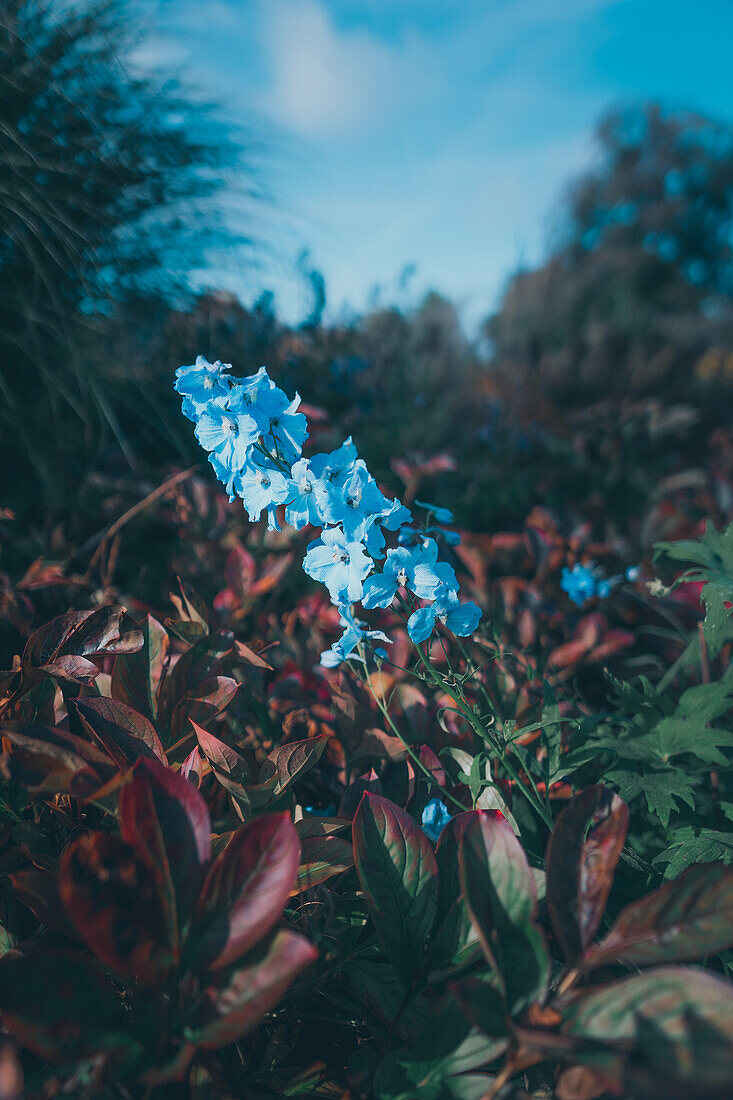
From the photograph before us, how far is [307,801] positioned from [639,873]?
0.57m

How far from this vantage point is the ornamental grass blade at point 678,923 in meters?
0.52

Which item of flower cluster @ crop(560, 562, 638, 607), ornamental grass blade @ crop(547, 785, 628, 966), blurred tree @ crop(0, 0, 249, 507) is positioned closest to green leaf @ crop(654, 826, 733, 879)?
ornamental grass blade @ crop(547, 785, 628, 966)

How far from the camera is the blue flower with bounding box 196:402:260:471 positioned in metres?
0.77

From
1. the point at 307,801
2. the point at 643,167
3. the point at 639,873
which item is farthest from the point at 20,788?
the point at 643,167

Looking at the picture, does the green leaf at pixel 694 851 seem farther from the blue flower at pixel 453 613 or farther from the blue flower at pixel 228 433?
the blue flower at pixel 228 433

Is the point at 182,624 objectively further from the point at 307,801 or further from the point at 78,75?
the point at 78,75

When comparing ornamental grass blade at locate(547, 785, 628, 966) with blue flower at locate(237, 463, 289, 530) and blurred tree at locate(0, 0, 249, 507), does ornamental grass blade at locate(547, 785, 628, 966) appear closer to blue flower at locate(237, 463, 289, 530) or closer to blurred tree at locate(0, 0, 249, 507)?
blue flower at locate(237, 463, 289, 530)

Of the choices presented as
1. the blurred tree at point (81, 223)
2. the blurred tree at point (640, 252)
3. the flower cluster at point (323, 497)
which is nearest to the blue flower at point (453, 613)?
the flower cluster at point (323, 497)

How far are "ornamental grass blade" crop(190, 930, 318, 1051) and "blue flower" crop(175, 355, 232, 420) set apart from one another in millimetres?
621

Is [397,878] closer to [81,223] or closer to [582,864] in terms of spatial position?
[582,864]

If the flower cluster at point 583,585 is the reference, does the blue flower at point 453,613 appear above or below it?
below

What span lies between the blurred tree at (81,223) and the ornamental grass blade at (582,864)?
1662 millimetres

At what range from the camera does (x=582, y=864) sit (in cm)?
62

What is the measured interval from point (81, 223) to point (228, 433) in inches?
73.3
